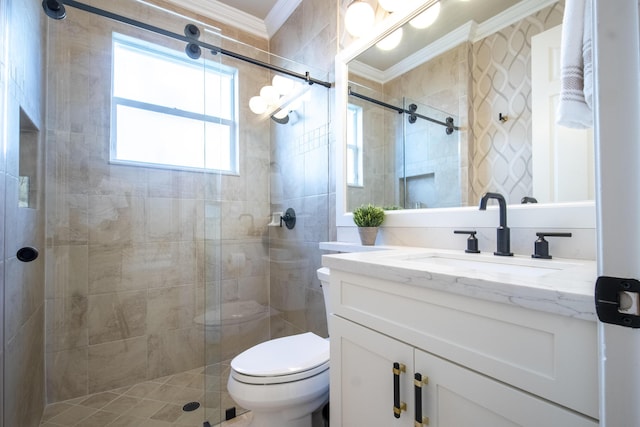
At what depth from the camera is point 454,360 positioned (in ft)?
2.08

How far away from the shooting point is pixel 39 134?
5.30ft

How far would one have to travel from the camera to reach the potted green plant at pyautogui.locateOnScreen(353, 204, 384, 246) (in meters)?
1.48

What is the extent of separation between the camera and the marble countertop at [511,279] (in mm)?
478

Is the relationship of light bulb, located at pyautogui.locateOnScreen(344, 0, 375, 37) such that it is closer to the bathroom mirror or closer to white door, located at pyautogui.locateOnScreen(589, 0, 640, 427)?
the bathroom mirror

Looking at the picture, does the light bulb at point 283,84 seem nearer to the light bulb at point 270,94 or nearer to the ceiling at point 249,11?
the light bulb at point 270,94

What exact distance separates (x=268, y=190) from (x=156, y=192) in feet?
2.55

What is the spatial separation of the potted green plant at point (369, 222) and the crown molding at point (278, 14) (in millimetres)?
1748

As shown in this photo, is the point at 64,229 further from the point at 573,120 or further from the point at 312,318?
the point at 573,120

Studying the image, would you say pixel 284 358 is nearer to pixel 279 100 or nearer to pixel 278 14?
pixel 279 100

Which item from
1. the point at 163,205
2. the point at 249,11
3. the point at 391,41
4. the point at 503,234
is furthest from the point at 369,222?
the point at 249,11

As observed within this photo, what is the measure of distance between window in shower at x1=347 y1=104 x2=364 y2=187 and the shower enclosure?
0.21m

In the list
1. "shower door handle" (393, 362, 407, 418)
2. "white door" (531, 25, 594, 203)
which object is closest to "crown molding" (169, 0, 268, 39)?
"white door" (531, 25, 594, 203)

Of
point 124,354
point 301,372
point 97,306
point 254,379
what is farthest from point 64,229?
point 301,372

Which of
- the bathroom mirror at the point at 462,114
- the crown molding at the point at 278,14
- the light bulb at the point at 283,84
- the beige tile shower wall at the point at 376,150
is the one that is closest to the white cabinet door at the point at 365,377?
the bathroom mirror at the point at 462,114
